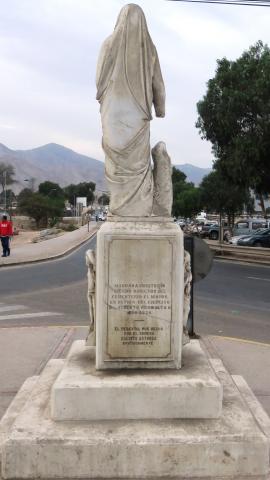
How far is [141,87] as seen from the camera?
424 cm

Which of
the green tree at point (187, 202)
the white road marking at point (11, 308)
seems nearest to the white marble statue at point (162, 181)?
the white road marking at point (11, 308)

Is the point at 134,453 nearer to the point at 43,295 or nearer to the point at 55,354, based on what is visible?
the point at 55,354

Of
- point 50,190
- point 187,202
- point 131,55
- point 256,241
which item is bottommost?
point 256,241

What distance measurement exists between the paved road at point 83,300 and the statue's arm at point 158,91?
182 inches

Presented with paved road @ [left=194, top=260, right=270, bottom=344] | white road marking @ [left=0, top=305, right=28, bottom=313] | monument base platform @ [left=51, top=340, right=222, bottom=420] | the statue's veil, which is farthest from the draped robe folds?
white road marking @ [left=0, top=305, right=28, bottom=313]

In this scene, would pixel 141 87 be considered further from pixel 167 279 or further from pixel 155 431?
pixel 155 431

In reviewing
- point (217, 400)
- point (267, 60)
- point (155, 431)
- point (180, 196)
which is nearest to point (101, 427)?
point (155, 431)

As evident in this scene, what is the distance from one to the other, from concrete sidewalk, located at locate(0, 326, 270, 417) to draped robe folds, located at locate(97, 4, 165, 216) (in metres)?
2.38

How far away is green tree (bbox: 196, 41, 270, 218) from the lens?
786 inches

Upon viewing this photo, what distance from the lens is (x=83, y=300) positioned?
36.5 feet

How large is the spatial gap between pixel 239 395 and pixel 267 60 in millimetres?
19093

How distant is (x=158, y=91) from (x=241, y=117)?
1769 cm

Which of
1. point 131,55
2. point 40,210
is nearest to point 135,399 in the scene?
point 131,55

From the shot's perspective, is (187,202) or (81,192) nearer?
(187,202)
